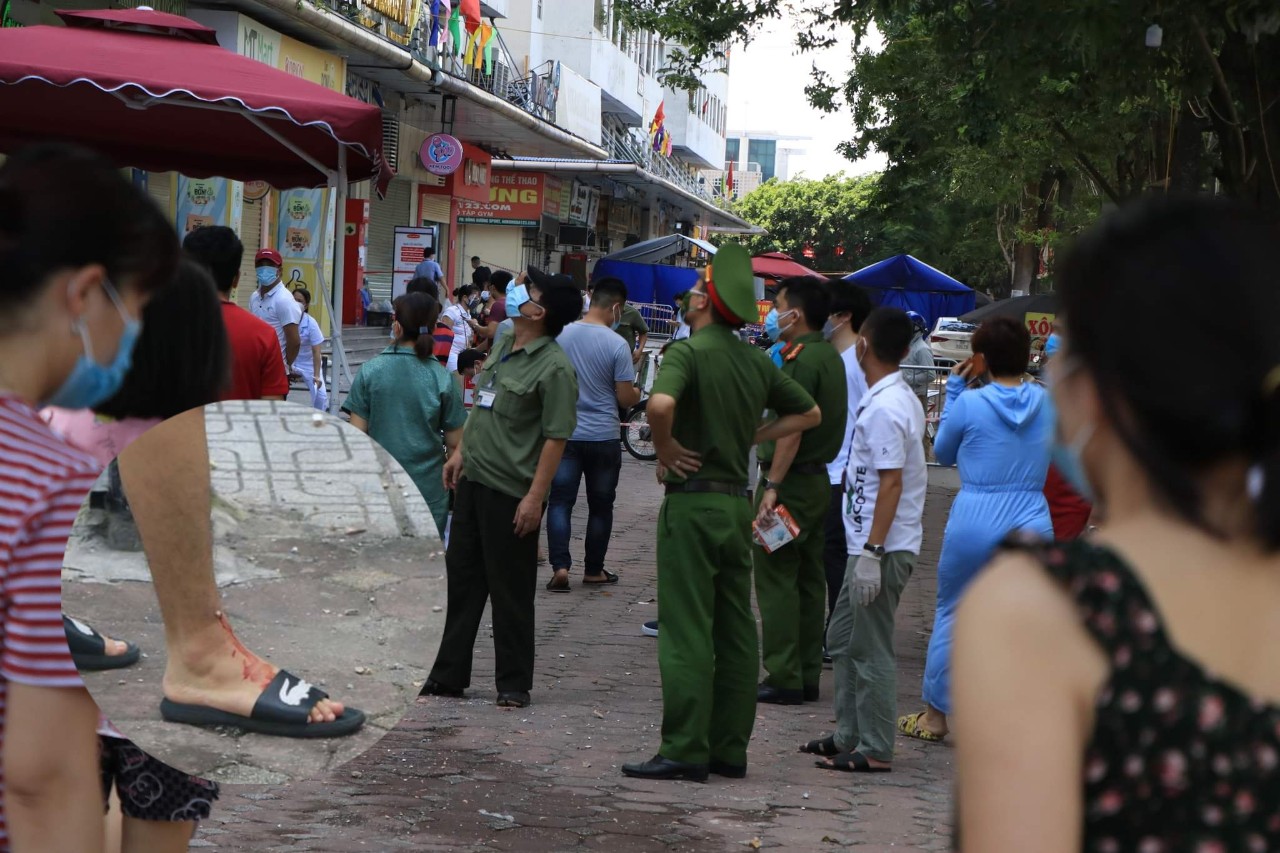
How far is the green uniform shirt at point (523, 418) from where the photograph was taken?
7320 mm

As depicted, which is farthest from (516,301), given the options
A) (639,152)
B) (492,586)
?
(639,152)

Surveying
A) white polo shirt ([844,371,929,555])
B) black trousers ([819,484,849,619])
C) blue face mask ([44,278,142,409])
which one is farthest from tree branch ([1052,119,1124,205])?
blue face mask ([44,278,142,409])

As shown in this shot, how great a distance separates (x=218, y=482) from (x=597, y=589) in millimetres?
7938

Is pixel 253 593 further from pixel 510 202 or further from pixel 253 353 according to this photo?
pixel 510 202

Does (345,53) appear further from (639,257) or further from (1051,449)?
(1051,449)

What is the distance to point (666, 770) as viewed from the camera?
20.5ft

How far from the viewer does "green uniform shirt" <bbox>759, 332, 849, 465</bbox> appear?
7906 mm

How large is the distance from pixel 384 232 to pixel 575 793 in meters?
23.8

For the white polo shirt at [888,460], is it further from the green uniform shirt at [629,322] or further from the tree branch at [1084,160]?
the tree branch at [1084,160]

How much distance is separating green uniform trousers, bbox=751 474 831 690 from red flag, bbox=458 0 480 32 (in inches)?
887

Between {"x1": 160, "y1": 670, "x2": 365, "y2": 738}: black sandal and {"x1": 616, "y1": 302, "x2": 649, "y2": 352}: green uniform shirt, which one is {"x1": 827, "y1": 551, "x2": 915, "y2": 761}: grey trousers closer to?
{"x1": 160, "y1": 670, "x2": 365, "y2": 738}: black sandal

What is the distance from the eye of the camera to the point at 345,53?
75.2 feet

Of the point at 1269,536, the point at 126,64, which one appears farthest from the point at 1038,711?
the point at 126,64

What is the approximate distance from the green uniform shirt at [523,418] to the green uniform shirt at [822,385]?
1.27 metres
